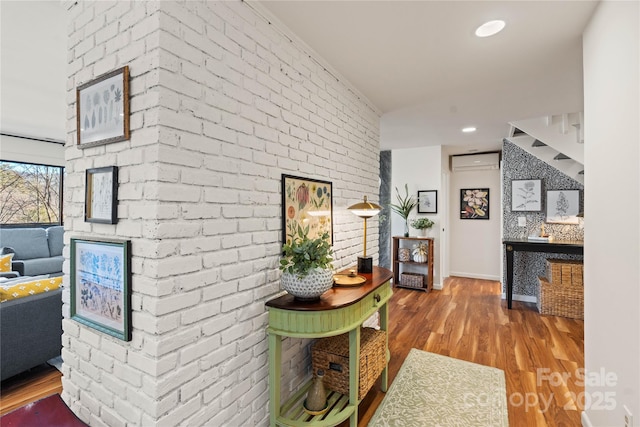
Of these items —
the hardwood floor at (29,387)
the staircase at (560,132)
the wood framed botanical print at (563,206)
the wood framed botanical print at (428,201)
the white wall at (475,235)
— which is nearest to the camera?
the hardwood floor at (29,387)

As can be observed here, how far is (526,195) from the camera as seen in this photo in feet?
14.8

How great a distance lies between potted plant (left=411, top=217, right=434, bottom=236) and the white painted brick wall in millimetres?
3669

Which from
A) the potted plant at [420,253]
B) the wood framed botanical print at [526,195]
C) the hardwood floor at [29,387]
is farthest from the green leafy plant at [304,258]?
the wood framed botanical print at [526,195]

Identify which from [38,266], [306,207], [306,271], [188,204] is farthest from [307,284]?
[38,266]

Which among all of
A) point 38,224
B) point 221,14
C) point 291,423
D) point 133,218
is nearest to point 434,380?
point 291,423

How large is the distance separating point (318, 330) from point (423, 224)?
386cm

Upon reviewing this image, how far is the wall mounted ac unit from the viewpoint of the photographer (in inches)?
218

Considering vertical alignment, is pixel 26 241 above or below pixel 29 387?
above

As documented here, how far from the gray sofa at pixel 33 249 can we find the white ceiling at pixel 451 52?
5.21 m

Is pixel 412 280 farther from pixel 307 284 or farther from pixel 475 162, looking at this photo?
pixel 307 284

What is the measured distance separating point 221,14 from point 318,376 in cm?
196

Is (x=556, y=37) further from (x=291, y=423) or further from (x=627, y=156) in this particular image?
(x=291, y=423)

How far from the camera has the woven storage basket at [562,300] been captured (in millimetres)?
3756

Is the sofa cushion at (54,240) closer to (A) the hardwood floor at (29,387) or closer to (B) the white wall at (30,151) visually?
(B) the white wall at (30,151)
